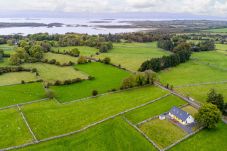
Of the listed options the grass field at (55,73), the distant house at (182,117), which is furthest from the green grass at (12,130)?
the distant house at (182,117)

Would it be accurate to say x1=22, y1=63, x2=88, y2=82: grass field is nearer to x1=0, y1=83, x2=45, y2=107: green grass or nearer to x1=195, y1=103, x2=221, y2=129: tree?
x1=0, y1=83, x2=45, y2=107: green grass

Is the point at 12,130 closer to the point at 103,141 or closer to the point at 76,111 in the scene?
the point at 76,111

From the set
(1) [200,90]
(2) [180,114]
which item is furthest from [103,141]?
(1) [200,90]

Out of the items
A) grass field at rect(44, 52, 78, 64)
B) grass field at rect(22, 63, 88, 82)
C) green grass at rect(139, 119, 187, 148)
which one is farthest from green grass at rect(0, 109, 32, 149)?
grass field at rect(44, 52, 78, 64)

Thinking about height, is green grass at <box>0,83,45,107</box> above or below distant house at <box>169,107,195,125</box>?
above

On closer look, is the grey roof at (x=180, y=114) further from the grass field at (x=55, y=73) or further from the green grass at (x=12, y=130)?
the grass field at (x=55, y=73)

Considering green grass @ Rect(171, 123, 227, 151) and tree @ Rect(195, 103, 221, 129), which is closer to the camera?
green grass @ Rect(171, 123, 227, 151)
